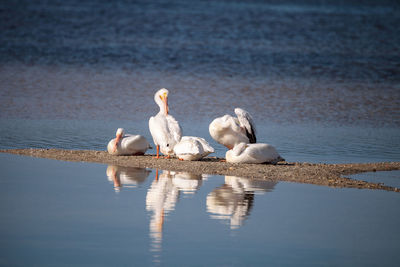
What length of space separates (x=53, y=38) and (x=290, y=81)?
544 inches

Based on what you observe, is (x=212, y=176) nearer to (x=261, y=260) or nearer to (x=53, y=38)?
(x=261, y=260)

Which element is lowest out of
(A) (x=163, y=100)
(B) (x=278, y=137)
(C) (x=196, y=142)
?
(B) (x=278, y=137)

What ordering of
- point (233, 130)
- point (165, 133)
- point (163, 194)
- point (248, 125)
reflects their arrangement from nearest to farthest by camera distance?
point (163, 194) → point (165, 133) → point (233, 130) → point (248, 125)

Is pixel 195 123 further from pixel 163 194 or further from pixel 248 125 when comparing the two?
pixel 163 194

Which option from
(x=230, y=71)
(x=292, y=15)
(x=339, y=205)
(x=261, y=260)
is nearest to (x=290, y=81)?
(x=230, y=71)

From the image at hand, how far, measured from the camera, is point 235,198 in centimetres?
744

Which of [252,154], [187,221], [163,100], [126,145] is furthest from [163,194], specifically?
[163,100]

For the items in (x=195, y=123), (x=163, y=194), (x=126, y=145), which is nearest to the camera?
(x=163, y=194)

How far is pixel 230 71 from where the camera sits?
25.0 m

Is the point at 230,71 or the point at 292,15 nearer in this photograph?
the point at 230,71

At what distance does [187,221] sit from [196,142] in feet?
12.4

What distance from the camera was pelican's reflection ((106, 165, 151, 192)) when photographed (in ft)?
26.8

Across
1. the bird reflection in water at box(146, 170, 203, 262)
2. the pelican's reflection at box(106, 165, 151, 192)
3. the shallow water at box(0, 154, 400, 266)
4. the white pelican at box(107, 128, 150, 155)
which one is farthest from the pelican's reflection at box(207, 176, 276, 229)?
the white pelican at box(107, 128, 150, 155)

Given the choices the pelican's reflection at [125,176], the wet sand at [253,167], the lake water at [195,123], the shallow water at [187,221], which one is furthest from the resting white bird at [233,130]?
the shallow water at [187,221]
